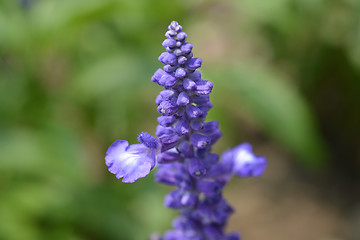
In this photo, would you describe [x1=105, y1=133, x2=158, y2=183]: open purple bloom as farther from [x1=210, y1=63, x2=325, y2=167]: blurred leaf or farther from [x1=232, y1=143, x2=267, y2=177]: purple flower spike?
[x1=210, y1=63, x2=325, y2=167]: blurred leaf

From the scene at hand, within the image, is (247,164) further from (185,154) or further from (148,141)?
(148,141)

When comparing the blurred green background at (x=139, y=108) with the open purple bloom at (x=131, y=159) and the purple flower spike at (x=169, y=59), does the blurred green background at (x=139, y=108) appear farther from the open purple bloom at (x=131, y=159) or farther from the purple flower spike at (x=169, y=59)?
the purple flower spike at (x=169, y=59)

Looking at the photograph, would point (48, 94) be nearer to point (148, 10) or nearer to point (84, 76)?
point (84, 76)

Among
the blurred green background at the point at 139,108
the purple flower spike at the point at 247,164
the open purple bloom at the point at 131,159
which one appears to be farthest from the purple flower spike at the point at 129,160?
the blurred green background at the point at 139,108

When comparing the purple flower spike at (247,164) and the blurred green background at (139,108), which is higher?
the blurred green background at (139,108)

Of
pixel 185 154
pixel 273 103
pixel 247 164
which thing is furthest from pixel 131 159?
pixel 273 103

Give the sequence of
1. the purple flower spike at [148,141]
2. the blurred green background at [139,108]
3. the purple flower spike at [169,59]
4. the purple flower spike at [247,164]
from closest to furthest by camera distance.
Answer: the purple flower spike at [169,59]
the purple flower spike at [148,141]
the purple flower spike at [247,164]
the blurred green background at [139,108]
